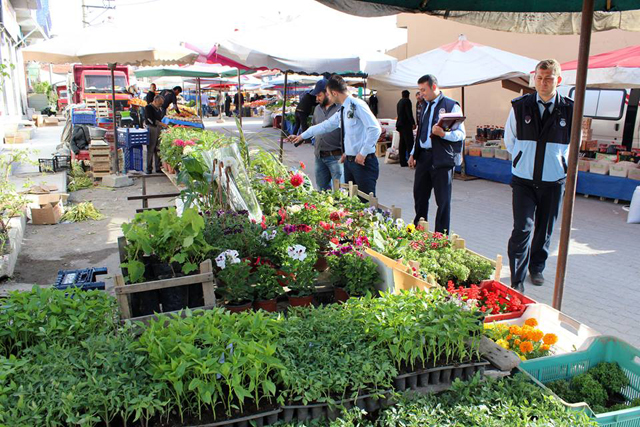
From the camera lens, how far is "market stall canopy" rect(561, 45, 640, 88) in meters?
7.25

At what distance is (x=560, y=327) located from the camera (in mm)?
3314

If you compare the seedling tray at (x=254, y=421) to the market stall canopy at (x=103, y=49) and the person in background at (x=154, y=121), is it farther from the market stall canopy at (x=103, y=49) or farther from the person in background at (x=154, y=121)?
the person in background at (x=154, y=121)

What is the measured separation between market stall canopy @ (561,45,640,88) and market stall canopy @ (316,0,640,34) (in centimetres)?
379

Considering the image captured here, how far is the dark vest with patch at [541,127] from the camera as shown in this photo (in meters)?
4.51

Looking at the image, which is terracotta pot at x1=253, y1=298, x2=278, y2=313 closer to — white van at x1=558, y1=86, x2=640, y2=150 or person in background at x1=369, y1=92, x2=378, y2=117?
white van at x1=558, y1=86, x2=640, y2=150

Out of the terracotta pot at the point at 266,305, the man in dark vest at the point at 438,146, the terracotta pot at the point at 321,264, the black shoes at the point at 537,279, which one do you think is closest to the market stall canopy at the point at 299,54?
the man in dark vest at the point at 438,146

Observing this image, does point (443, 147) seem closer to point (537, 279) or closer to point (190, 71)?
point (537, 279)

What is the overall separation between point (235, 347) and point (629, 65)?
7.64m

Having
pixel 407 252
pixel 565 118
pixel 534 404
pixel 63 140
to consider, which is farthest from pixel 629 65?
pixel 63 140

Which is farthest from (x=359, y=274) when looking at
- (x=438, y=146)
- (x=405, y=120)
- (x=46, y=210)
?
(x=405, y=120)

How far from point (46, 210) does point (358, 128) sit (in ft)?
16.8

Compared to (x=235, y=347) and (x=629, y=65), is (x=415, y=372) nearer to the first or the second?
(x=235, y=347)

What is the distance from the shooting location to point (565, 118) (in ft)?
14.8

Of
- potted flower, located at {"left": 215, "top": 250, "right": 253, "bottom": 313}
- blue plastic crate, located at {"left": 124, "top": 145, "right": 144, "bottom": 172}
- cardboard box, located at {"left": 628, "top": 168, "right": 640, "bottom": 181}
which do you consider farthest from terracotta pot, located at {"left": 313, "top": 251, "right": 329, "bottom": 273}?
blue plastic crate, located at {"left": 124, "top": 145, "right": 144, "bottom": 172}
